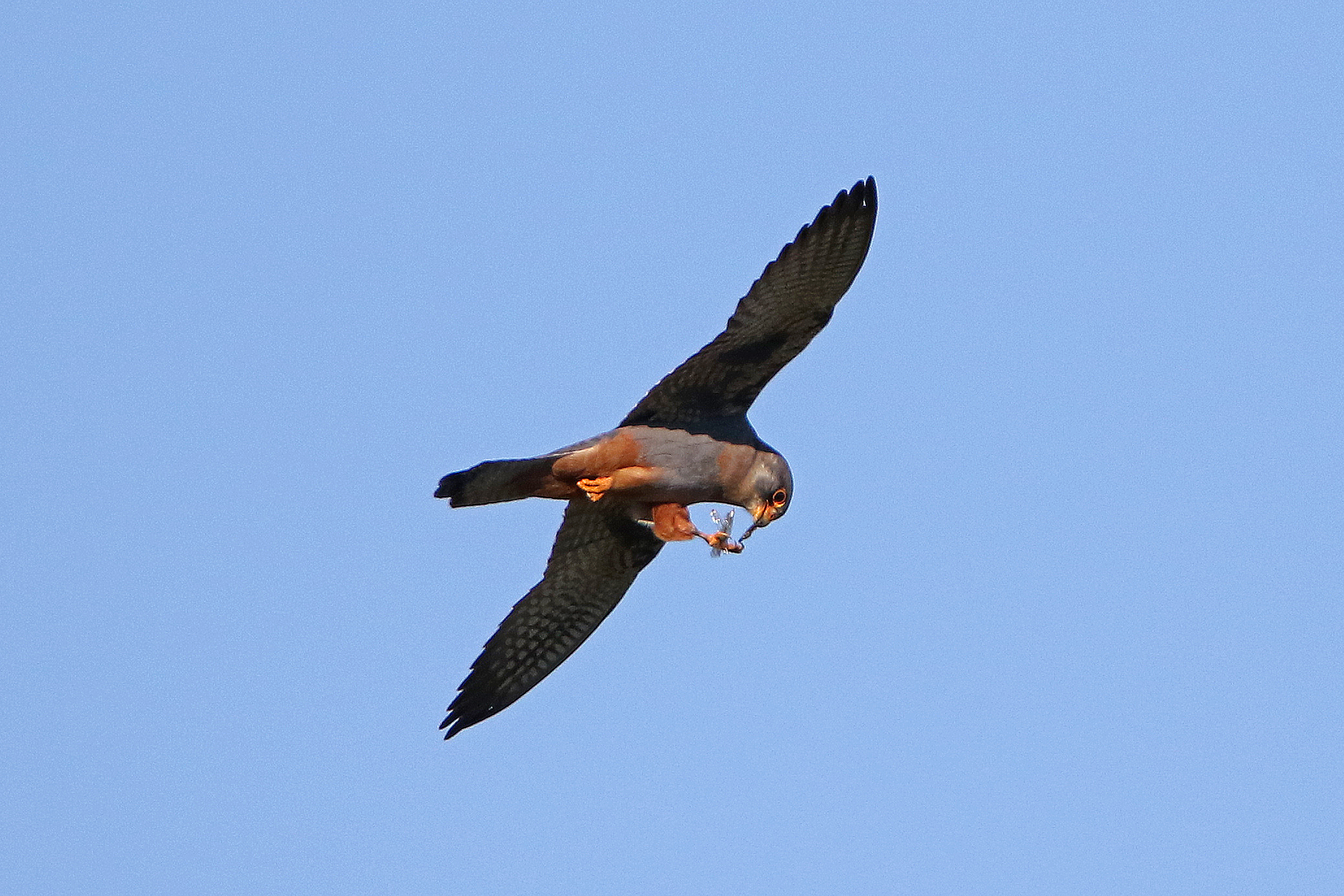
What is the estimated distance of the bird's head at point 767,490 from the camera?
483 inches

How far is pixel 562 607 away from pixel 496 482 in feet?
6.79

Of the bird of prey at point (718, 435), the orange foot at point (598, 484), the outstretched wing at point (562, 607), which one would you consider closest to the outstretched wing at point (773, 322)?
the bird of prey at point (718, 435)

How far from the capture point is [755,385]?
494 inches

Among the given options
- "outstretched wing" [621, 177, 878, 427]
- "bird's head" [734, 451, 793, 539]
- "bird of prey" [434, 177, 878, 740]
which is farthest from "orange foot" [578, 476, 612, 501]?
"bird's head" [734, 451, 793, 539]

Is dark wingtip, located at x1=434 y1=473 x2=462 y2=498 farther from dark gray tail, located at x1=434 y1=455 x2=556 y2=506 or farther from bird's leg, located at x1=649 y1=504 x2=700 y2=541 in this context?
bird's leg, located at x1=649 y1=504 x2=700 y2=541

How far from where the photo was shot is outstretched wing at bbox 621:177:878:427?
1206cm

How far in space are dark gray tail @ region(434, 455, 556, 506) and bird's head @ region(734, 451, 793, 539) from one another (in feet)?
4.37

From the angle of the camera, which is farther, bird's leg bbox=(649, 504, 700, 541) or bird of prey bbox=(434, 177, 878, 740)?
bird's leg bbox=(649, 504, 700, 541)

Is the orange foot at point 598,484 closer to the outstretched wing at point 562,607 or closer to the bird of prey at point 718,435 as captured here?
the bird of prey at point 718,435

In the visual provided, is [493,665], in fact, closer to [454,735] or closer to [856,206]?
[454,735]

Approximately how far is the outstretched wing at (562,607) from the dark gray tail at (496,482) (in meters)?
1.16

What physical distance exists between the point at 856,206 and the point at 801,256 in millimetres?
491

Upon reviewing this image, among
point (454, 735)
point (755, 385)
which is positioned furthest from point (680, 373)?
point (454, 735)

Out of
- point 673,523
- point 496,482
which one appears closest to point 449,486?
point 496,482
